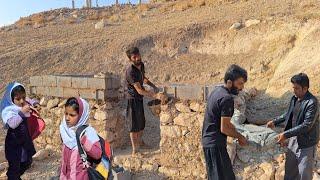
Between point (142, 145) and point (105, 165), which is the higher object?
point (105, 165)

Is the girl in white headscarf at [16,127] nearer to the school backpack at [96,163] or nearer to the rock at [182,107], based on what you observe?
the school backpack at [96,163]

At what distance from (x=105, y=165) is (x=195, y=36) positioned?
10342mm

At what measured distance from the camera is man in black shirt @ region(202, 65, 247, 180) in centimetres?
415

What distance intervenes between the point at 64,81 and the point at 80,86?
14.9 inches

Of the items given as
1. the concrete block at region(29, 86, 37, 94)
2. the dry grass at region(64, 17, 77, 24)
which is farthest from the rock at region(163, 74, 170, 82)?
the dry grass at region(64, 17, 77, 24)

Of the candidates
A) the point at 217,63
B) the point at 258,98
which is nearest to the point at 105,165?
the point at 258,98

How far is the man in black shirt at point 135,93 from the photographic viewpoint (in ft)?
20.1

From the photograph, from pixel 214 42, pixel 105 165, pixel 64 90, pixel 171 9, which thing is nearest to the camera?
pixel 105 165

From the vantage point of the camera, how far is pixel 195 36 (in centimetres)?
1341

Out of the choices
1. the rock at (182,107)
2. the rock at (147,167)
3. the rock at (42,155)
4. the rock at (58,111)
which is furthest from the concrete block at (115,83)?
the rock at (42,155)

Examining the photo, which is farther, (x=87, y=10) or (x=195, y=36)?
(x=87, y=10)

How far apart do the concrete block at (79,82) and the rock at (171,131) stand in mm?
1580

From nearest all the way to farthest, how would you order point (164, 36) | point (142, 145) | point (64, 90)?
point (142, 145)
point (64, 90)
point (164, 36)

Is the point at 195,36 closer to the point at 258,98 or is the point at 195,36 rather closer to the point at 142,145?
the point at 258,98
